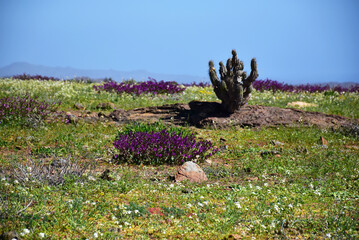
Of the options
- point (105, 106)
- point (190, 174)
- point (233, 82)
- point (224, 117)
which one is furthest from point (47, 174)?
point (105, 106)

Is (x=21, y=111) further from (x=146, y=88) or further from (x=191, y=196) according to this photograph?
(x=146, y=88)

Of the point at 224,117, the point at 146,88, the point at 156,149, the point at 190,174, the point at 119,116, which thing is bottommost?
the point at 190,174

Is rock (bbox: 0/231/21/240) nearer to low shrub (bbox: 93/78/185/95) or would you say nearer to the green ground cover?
the green ground cover

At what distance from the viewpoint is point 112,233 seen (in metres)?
4.81

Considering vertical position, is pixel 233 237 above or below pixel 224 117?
below

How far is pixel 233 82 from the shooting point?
13867 mm

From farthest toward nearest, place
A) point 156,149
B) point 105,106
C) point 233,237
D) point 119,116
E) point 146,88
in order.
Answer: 1. point 146,88
2. point 105,106
3. point 119,116
4. point 156,149
5. point 233,237

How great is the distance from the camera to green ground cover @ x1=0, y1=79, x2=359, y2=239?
16.6ft

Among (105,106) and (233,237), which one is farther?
(105,106)

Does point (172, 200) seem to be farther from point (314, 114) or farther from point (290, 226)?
point (314, 114)

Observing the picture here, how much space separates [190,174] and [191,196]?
1.35 meters

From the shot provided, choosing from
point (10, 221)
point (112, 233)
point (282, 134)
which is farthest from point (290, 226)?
point (282, 134)

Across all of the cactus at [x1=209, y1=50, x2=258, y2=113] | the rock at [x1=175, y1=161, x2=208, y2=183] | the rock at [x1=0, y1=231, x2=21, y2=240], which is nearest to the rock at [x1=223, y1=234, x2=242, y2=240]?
the rock at [x1=175, y1=161, x2=208, y2=183]

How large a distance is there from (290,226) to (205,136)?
21.9 ft
